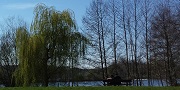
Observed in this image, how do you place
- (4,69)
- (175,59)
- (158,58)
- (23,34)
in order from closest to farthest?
(23,34) → (175,59) → (158,58) → (4,69)

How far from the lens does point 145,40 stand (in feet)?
130

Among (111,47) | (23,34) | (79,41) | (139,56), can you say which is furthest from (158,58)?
(23,34)

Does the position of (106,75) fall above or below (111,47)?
below

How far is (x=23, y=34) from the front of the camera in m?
29.6

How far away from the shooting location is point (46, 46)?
2966 centimetres

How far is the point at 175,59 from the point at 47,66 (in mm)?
15125

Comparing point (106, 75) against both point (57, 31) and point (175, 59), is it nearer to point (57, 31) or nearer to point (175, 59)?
point (175, 59)

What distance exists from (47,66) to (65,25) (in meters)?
3.95

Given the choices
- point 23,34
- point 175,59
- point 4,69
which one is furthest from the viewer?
point 4,69

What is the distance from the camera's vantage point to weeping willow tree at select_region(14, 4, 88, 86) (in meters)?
28.8

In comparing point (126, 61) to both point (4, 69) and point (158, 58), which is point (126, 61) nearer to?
point (158, 58)

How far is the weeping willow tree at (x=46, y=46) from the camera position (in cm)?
2883

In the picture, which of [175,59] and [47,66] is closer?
[47,66]

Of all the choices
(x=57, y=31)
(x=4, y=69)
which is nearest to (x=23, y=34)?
(x=57, y=31)
